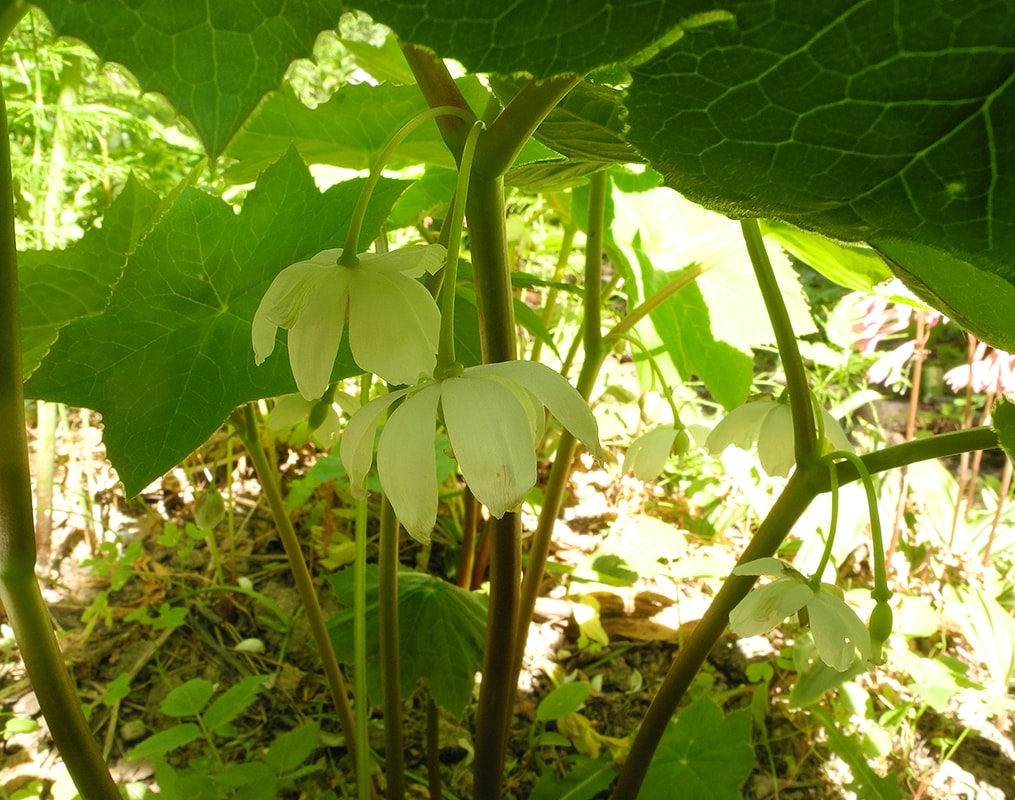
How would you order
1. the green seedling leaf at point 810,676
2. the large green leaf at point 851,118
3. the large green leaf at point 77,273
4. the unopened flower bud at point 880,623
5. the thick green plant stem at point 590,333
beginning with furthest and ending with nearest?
the green seedling leaf at point 810,676 < the thick green plant stem at point 590,333 < the large green leaf at point 77,273 < the unopened flower bud at point 880,623 < the large green leaf at point 851,118

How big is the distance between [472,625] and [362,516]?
0.93 feet

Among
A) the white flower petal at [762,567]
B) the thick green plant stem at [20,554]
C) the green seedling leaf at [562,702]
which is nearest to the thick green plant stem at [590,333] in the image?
the green seedling leaf at [562,702]

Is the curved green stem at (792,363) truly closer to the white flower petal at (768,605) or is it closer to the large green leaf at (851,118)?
the white flower petal at (768,605)

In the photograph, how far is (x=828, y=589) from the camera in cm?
57

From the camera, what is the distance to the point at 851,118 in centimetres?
28

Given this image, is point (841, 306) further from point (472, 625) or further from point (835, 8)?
point (835, 8)

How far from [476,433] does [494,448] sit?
12 mm

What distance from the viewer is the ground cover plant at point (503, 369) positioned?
0.28 meters

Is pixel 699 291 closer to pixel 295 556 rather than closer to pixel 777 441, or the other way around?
pixel 777 441

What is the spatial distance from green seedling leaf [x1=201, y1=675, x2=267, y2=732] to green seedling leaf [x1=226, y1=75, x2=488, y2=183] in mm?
594

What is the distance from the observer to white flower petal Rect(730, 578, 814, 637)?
0.55 meters

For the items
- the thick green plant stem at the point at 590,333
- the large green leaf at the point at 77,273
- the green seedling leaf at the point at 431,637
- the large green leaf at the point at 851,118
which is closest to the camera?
the large green leaf at the point at 851,118

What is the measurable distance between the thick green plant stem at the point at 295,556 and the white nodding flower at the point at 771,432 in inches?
16.5

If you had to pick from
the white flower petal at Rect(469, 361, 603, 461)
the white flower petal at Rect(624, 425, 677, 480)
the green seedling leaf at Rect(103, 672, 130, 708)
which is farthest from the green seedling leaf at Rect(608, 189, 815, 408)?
the green seedling leaf at Rect(103, 672, 130, 708)
